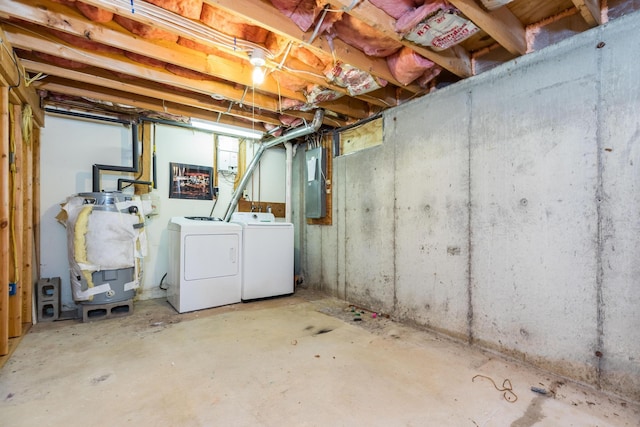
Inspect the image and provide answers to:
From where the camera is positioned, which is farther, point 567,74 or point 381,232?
point 381,232

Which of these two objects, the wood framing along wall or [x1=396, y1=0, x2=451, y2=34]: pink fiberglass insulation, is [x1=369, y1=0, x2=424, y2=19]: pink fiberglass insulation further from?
the wood framing along wall

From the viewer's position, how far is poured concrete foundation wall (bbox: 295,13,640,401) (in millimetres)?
1655

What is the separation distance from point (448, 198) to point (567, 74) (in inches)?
43.7

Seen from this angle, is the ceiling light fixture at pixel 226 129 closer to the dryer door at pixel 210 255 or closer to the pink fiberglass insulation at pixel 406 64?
the dryer door at pixel 210 255

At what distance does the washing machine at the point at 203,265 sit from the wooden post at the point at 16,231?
122 centimetres

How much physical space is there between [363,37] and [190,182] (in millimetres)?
2972

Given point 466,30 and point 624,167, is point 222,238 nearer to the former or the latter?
point 466,30

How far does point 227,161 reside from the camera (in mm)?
4211

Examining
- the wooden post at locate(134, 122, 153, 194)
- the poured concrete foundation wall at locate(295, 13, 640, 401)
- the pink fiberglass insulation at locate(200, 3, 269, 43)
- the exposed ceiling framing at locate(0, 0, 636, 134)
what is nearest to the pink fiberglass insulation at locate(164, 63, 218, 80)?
the exposed ceiling framing at locate(0, 0, 636, 134)

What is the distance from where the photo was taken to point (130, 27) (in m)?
1.98

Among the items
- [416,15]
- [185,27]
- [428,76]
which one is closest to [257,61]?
[185,27]

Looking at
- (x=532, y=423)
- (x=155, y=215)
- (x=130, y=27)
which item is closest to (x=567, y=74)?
(x=532, y=423)

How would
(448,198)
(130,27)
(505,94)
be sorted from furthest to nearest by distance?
(448,198) → (505,94) → (130,27)

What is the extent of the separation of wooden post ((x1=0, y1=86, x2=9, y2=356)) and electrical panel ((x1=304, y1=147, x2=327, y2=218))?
2.91m
